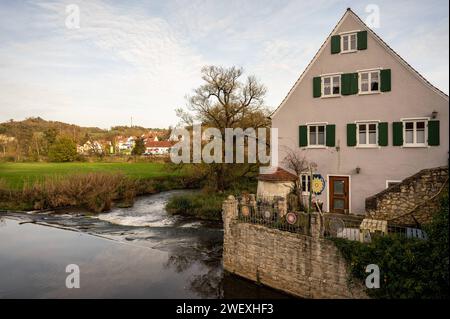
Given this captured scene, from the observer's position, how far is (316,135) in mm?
17953

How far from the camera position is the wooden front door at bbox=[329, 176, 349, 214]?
1712 cm

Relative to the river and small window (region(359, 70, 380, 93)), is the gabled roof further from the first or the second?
the river

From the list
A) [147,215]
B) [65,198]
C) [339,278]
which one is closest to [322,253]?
[339,278]

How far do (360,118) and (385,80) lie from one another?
210 cm

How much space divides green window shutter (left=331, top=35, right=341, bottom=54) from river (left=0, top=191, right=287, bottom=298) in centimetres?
1218

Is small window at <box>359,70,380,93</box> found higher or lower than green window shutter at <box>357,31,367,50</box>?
lower

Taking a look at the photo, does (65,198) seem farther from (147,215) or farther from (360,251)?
(360,251)

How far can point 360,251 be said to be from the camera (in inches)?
384

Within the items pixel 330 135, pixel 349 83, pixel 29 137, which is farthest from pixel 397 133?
pixel 29 137

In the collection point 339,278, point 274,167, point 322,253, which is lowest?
point 339,278

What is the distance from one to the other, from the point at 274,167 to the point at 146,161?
50.4 m

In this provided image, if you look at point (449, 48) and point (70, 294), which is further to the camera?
point (70, 294)

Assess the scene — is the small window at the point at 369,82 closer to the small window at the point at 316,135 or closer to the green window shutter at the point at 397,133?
the green window shutter at the point at 397,133

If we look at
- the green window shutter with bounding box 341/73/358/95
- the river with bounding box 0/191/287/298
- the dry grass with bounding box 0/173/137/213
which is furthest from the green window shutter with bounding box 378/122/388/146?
the dry grass with bounding box 0/173/137/213
